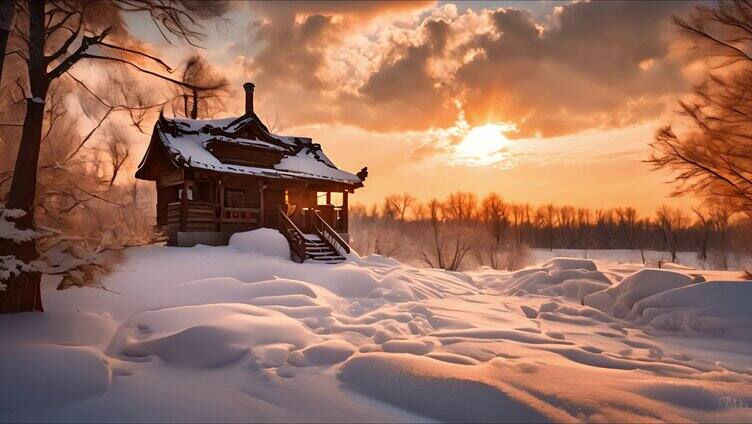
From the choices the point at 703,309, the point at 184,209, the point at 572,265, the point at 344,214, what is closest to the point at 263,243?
the point at 184,209

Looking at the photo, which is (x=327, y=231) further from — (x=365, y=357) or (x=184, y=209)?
(x=365, y=357)

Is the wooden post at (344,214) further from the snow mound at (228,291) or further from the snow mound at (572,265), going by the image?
the snow mound at (228,291)

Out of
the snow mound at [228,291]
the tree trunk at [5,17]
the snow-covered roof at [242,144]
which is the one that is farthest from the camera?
the snow-covered roof at [242,144]

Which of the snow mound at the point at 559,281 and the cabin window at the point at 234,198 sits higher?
the cabin window at the point at 234,198

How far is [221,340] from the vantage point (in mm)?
4641

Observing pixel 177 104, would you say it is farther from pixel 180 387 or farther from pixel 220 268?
pixel 180 387

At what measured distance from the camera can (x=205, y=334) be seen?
4.66 m

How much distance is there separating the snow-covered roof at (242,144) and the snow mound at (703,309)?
1512 cm

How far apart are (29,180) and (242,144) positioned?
13053 mm

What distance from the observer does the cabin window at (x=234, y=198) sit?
17964mm

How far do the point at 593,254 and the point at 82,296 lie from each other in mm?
65572

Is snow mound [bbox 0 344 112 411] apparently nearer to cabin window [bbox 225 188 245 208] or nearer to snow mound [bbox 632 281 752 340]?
snow mound [bbox 632 281 752 340]

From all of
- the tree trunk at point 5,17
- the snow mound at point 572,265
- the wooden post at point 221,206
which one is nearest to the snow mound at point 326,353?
the tree trunk at point 5,17

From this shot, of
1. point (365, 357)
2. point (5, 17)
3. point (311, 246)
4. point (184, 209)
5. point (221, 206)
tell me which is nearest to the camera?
point (365, 357)
